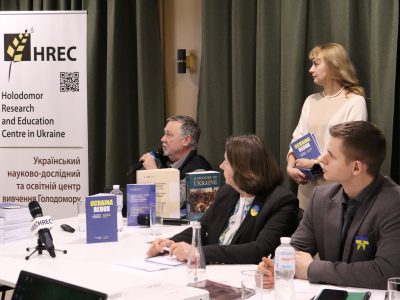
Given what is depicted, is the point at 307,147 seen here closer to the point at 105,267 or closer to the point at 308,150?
the point at 308,150

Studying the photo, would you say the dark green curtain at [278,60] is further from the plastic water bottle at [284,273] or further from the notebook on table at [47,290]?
the notebook on table at [47,290]

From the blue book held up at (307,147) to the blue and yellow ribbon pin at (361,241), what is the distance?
1.33 meters

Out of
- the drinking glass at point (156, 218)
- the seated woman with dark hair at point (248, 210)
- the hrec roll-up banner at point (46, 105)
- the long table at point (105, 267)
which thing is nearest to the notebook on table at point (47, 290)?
the long table at point (105, 267)

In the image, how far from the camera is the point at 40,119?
16.5 feet

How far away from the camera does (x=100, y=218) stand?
3.02m

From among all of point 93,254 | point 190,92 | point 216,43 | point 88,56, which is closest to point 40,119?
point 88,56

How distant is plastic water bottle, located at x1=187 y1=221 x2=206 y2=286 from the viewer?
2369 mm

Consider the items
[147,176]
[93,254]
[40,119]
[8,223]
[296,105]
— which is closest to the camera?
[93,254]

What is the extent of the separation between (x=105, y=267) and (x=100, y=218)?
1.81ft

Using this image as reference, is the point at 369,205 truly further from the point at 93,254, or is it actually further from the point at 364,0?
the point at 364,0

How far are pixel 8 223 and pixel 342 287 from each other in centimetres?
163

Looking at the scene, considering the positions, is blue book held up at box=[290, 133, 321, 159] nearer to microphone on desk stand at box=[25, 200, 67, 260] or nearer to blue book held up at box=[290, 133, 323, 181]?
blue book held up at box=[290, 133, 323, 181]

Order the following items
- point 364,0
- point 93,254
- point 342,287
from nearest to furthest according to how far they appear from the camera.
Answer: point 342,287 → point 93,254 → point 364,0

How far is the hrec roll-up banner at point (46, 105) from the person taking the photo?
197 inches
